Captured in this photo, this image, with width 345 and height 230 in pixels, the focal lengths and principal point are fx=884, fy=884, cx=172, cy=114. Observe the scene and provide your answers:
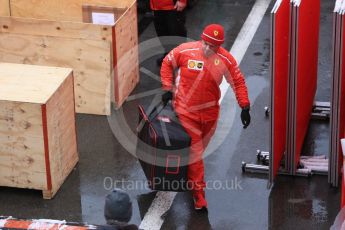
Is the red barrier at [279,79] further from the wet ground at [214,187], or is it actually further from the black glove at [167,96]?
the black glove at [167,96]

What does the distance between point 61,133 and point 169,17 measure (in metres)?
3.71

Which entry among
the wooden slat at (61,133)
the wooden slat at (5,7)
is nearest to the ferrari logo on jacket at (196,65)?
the wooden slat at (61,133)

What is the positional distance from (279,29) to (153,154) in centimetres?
181

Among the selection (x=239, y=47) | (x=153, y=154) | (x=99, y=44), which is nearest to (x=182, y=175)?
(x=153, y=154)

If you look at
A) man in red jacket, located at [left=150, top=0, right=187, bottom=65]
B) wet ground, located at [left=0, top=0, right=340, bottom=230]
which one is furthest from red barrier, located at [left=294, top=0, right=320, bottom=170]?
man in red jacket, located at [left=150, top=0, right=187, bottom=65]

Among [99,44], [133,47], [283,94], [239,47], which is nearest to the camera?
[283,94]

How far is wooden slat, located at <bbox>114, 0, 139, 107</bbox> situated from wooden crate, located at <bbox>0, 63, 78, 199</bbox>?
1.64m

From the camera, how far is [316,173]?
993cm

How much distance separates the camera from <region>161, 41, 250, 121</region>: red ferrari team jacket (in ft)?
29.8

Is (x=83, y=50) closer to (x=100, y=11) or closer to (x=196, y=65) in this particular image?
(x=100, y=11)

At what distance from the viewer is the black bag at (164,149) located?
898cm

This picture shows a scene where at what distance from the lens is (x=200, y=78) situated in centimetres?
909

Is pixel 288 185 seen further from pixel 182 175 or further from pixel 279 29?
pixel 279 29

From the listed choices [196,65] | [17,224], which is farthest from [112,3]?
[17,224]
